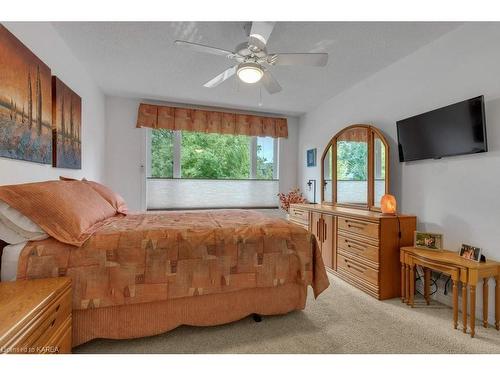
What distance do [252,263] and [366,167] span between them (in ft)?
6.78

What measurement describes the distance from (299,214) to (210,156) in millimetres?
1843

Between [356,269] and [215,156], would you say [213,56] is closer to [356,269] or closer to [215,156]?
[215,156]

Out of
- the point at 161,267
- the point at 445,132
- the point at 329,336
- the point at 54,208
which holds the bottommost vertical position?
the point at 329,336

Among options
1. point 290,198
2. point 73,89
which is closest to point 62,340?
point 73,89

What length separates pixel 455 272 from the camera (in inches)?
68.8

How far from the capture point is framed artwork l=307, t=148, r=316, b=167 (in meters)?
4.18

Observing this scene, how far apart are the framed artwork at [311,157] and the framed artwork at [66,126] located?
338 cm

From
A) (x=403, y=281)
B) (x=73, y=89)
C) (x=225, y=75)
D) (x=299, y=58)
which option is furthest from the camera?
(x=73, y=89)

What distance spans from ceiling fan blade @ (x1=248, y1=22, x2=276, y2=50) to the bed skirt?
187 centimetres

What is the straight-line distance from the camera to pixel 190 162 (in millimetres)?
4148

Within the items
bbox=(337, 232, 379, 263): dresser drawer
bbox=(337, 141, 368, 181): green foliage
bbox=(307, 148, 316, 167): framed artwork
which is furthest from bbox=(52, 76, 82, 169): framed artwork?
bbox=(307, 148, 316, 167): framed artwork

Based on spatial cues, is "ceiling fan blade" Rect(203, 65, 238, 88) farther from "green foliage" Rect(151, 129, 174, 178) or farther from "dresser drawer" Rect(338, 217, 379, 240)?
"dresser drawer" Rect(338, 217, 379, 240)
